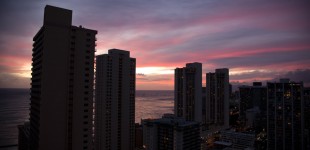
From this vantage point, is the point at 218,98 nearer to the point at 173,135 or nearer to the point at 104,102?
the point at 173,135

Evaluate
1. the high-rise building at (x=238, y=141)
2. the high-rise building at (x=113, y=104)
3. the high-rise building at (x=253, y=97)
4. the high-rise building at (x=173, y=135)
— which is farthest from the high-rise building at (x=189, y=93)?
the high-rise building at (x=253, y=97)

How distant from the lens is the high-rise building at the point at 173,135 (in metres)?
43.4

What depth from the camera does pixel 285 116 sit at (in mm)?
56844

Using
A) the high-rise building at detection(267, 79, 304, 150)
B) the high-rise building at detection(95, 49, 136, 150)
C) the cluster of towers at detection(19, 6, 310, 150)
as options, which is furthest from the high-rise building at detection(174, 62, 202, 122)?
the high-rise building at detection(95, 49, 136, 150)

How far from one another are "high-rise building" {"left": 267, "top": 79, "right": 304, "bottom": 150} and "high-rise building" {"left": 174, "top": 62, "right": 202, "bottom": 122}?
73.5ft

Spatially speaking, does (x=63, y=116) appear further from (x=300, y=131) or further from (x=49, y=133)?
(x=300, y=131)

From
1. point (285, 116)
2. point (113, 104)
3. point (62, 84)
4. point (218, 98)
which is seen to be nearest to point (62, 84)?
point (62, 84)

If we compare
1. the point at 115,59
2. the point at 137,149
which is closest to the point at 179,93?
the point at 137,149

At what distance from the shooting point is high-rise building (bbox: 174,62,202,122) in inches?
3059

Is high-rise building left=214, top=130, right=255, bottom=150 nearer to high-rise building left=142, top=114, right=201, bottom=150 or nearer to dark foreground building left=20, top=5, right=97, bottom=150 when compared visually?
high-rise building left=142, top=114, right=201, bottom=150

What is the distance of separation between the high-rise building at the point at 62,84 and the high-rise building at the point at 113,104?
2439 centimetres

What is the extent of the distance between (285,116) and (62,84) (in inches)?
2036

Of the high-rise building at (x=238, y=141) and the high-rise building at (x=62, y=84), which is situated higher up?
the high-rise building at (x=62, y=84)

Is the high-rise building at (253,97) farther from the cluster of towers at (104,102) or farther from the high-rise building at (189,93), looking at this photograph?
the high-rise building at (189,93)
